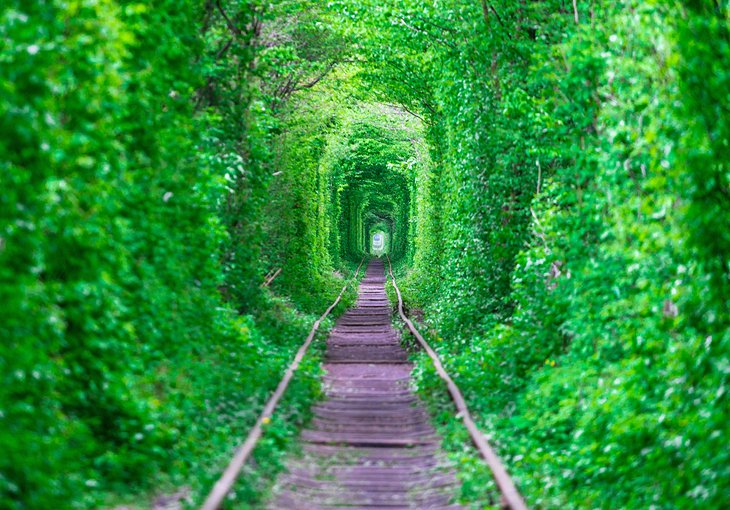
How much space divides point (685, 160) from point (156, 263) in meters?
4.59

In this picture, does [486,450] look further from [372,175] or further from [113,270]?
[372,175]

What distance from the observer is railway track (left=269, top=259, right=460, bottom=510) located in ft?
A: 20.8

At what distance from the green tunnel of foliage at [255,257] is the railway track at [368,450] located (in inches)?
11.7

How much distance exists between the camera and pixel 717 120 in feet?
16.2

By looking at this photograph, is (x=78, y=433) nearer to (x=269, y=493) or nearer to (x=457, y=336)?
(x=269, y=493)

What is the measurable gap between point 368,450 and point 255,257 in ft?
18.6

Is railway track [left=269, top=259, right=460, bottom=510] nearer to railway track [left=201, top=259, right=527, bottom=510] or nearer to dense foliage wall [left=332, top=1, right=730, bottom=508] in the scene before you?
railway track [left=201, top=259, right=527, bottom=510]

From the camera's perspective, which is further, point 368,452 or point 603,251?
point 368,452

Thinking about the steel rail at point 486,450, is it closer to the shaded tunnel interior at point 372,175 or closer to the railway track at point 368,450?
the railway track at point 368,450

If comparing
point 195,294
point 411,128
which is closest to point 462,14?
point 195,294

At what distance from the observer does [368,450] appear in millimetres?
7836

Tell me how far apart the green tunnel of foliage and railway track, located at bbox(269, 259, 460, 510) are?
296 millimetres

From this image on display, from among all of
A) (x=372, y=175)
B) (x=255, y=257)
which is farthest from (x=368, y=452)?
(x=372, y=175)

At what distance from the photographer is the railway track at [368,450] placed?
249 inches
